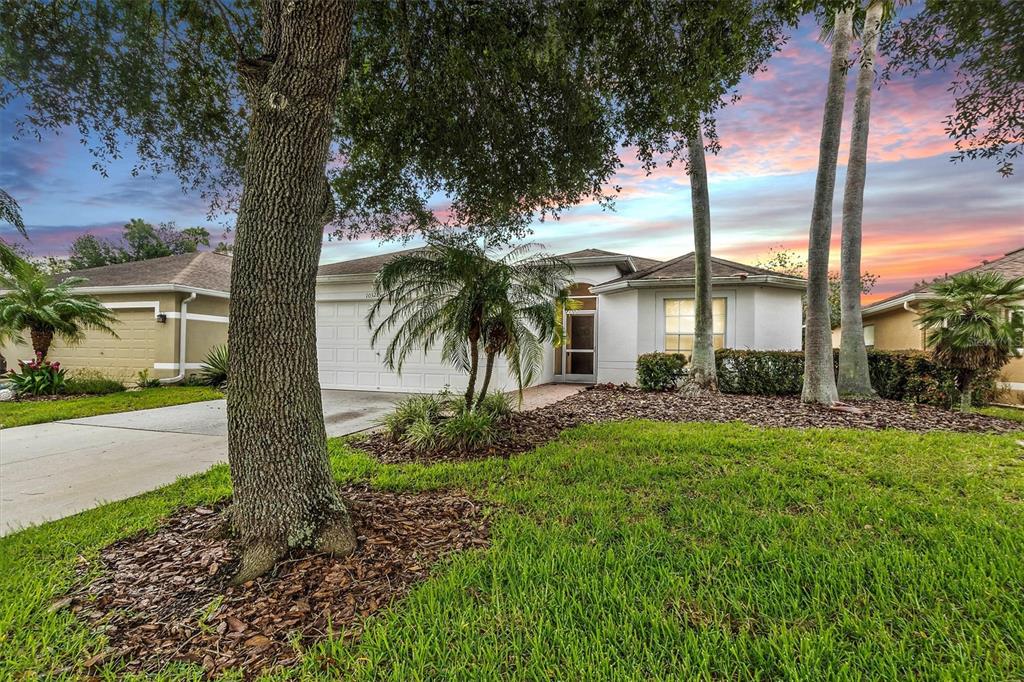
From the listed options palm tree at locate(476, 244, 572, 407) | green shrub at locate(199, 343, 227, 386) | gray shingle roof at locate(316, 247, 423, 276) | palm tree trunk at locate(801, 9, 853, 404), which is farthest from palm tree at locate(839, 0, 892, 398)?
green shrub at locate(199, 343, 227, 386)

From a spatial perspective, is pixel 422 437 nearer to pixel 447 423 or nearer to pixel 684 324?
pixel 447 423

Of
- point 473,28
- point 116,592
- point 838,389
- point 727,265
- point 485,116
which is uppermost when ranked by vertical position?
point 473,28

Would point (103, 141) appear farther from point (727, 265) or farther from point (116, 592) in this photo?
point (727, 265)

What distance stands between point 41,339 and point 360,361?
25.4 ft

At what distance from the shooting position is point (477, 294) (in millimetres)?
5871

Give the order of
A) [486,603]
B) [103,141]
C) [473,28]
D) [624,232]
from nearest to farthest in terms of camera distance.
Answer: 1. [486,603]
2. [473,28]
3. [103,141]
4. [624,232]

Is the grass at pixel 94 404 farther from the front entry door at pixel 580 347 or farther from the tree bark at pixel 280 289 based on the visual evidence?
the front entry door at pixel 580 347

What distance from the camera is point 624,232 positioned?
15.5 m

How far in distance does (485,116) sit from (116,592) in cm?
578

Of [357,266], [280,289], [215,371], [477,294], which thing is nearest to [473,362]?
[477,294]

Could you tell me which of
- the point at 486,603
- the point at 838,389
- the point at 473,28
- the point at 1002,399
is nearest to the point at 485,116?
the point at 473,28

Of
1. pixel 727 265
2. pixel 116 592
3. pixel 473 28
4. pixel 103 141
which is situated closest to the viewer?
pixel 116 592

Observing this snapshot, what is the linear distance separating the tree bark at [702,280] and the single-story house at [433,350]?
196 centimetres

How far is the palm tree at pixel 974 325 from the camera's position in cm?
727
